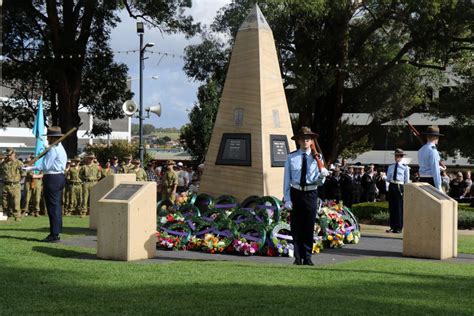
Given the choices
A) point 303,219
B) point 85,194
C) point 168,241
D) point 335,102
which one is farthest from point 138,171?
point 335,102

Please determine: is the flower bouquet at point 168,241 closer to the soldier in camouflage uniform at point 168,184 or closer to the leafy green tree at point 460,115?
the soldier in camouflage uniform at point 168,184

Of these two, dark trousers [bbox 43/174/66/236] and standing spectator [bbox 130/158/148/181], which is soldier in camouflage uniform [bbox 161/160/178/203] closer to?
standing spectator [bbox 130/158/148/181]

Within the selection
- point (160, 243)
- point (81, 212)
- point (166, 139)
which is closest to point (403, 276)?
point (160, 243)

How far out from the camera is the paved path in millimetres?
11162

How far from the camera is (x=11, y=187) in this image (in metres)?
19.1

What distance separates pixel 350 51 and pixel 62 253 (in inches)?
888

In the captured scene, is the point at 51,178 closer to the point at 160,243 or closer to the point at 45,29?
the point at 160,243

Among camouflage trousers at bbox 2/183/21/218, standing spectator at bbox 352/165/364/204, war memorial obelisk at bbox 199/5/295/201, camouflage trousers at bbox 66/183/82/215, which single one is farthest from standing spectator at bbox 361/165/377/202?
camouflage trousers at bbox 2/183/21/218

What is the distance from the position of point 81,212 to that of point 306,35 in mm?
14282

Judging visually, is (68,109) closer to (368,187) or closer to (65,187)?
(65,187)

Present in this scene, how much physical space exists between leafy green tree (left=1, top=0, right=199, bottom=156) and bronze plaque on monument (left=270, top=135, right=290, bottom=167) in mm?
Answer: 17358

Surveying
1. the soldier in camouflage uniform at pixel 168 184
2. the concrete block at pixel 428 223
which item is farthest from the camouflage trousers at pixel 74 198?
the concrete block at pixel 428 223

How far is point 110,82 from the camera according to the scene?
33.8 metres

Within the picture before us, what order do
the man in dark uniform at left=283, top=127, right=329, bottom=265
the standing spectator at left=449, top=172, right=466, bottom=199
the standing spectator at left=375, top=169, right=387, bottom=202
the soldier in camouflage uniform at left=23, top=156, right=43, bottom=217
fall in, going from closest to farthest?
the man in dark uniform at left=283, top=127, right=329, bottom=265 → the soldier in camouflage uniform at left=23, top=156, right=43, bottom=217 → the standing spectator at left=449, top=172, right=466, bottom=199 → the standing spectator at left=375, top=169, right=387, bottom=202
